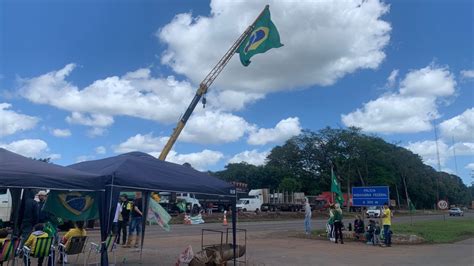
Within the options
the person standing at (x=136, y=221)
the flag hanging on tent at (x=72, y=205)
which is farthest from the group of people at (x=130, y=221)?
the flag hanging on tent at (x=72, y=205)

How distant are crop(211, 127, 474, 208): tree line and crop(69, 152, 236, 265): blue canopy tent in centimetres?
6481

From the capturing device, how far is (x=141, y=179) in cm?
938

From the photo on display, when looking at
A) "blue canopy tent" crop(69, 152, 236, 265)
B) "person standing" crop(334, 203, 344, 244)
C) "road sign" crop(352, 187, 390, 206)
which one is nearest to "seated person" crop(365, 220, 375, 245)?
"person standing" crop(334, 203, 344, 244)

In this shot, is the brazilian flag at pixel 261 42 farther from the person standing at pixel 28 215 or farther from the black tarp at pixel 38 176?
the black tarp at pixel 38 176

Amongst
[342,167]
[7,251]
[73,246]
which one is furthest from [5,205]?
[342,167]

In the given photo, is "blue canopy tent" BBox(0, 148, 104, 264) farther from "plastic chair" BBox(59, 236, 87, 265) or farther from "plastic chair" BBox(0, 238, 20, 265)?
"plastic chair" BBox(59, 236, 87, 265)

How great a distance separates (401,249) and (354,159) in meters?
65.6

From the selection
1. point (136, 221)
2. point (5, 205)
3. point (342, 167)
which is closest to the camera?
point (136, 221)

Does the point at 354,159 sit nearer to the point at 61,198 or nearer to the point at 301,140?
the point at 301,140

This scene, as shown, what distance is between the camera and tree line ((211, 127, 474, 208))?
80.2 m

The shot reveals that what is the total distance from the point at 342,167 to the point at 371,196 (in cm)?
6213

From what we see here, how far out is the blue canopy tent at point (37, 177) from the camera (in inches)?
317

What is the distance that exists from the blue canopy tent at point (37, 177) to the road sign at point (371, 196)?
539 inches

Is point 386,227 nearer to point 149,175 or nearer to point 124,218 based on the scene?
point 124,218
